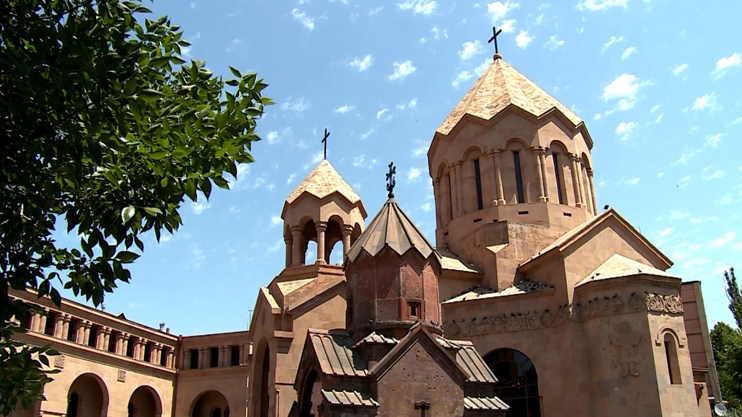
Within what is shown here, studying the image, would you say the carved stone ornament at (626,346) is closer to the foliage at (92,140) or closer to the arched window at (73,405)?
the foliage at (92,140)

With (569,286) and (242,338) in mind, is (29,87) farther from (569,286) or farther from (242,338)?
(242,338)

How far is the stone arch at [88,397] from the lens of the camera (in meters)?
24.0

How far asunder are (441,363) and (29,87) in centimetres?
721

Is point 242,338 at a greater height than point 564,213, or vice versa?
point 564,213

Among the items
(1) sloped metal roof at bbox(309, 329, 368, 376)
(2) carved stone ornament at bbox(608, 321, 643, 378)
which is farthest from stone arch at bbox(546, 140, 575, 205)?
(1) sloped metal roof at bbox(309, 329, 368, 376)

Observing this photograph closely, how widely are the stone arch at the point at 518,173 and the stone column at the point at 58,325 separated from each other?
16.4 m

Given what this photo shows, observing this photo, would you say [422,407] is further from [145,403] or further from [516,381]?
[145,403]

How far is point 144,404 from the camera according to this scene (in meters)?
27.5

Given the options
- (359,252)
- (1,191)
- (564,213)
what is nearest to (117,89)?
(1,191)

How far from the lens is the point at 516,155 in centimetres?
1916

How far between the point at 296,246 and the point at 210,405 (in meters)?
13.5

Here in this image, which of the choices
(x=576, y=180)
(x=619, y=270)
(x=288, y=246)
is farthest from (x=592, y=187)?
(x=288, y=246)

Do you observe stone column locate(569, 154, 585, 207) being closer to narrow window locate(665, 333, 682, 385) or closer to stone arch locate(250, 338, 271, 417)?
narrow window locate(665, 333, 682, 385)

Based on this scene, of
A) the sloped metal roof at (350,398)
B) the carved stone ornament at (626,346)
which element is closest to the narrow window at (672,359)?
the carved stone ornament at (626,346)
